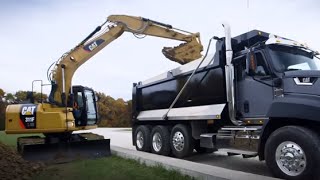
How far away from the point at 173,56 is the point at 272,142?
5980 millimetres

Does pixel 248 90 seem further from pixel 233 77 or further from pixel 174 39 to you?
pixel 174 39

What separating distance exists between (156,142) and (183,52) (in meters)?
3.03

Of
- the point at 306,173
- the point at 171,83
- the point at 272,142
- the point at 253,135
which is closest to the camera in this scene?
the point at 306,173

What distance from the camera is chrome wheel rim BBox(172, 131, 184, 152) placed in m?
10.1

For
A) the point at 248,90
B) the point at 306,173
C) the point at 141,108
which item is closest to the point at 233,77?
the point at 248,90

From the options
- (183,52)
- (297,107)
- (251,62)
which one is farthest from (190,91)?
(297,107)

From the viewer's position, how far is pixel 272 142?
21.8 feet

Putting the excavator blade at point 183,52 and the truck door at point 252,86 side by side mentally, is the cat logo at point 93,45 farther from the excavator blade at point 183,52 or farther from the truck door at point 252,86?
the truck door at point 252,86

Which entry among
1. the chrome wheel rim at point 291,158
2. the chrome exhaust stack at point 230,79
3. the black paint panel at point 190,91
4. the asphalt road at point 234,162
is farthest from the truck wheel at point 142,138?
the chrome wheel rim at point 291,158

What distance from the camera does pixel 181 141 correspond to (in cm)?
1016

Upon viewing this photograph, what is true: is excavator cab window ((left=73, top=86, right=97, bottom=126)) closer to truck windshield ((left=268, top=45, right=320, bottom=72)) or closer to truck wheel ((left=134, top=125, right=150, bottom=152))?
truck wheel ((left=134, top=125, right=150, bottom=152))

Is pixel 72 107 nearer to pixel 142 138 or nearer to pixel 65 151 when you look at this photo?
pixel 65 151

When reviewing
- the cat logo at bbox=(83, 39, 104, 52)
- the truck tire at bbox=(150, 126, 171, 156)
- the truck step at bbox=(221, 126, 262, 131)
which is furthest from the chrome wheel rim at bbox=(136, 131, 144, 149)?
the truck step at bbox=(221, 126, 262, 131)

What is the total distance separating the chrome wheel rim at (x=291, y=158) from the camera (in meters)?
6.17
